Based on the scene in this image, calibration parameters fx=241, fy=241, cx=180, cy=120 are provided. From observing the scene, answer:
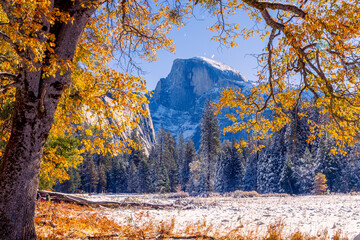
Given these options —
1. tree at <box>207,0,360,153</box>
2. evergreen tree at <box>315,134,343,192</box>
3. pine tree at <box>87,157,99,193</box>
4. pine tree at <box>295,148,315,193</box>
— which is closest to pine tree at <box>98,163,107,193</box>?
pine tree at <box>87,157,99,193</box>

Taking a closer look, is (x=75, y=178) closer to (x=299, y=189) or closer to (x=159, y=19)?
(x=299, y=189)

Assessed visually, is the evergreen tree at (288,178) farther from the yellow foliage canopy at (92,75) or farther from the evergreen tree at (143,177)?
the yellow foliage canopy at (92,75)

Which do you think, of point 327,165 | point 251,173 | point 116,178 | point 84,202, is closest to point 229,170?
point 251,173

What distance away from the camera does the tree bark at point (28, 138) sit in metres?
3.88

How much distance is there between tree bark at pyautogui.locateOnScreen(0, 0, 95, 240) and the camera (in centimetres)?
388

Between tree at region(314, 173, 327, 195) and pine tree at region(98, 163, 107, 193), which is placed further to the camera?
pine tree at region(98, 163, 107, 193)

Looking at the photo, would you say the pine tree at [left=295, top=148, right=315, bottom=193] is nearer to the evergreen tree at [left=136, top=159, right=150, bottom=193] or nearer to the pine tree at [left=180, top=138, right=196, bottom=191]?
the pine tree at [left=180, top=138, right=196, bottom=191]

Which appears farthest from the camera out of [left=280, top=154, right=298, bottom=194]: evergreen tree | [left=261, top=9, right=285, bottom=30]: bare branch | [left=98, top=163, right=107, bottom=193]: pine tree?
[left=98, top=163, right=107, bottom=193]: pine tree

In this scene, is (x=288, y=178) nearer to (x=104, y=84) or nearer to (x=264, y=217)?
(x=264, y=217)

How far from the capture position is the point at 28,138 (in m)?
4.04

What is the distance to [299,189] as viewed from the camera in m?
43.7

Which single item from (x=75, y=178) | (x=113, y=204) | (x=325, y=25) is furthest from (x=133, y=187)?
(x=325, y=25)

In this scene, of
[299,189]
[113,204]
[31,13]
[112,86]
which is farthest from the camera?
[299,189]

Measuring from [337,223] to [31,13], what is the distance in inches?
404
